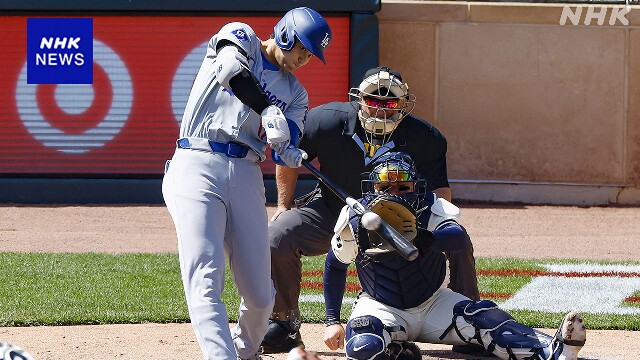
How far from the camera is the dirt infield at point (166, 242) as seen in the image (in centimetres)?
587

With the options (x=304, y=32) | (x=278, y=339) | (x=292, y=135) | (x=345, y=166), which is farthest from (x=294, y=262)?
(x=304, y=32)

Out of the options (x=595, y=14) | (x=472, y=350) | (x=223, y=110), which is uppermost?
(x=595, y=14)

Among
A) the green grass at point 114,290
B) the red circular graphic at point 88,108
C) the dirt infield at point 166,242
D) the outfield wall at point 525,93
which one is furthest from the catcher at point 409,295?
the red circular graphic at point 88,108

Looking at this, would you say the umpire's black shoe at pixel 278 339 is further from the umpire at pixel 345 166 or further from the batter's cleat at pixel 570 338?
the batter's cleat at pixel 570 338

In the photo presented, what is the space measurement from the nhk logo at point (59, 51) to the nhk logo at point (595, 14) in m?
5.93

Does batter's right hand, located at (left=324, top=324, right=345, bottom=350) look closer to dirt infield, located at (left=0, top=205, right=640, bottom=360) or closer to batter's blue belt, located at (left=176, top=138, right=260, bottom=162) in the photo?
dirt infield, located at (left=0, top=205, right=640, bottom=360)

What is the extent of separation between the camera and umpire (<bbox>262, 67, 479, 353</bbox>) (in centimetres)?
578

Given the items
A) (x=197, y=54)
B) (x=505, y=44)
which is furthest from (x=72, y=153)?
(x=505, y=44)

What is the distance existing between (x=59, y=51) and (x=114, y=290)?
670cm

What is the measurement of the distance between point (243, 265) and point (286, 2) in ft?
29.4

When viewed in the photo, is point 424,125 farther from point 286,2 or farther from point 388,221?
point 286,2

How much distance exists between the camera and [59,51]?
549 inches

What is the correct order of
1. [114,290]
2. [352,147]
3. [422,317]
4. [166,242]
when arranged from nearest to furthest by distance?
1. [422,317]
2. [352,147]
3. [114,290]
4. [166,242]

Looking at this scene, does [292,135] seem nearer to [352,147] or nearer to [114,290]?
[352,147]
